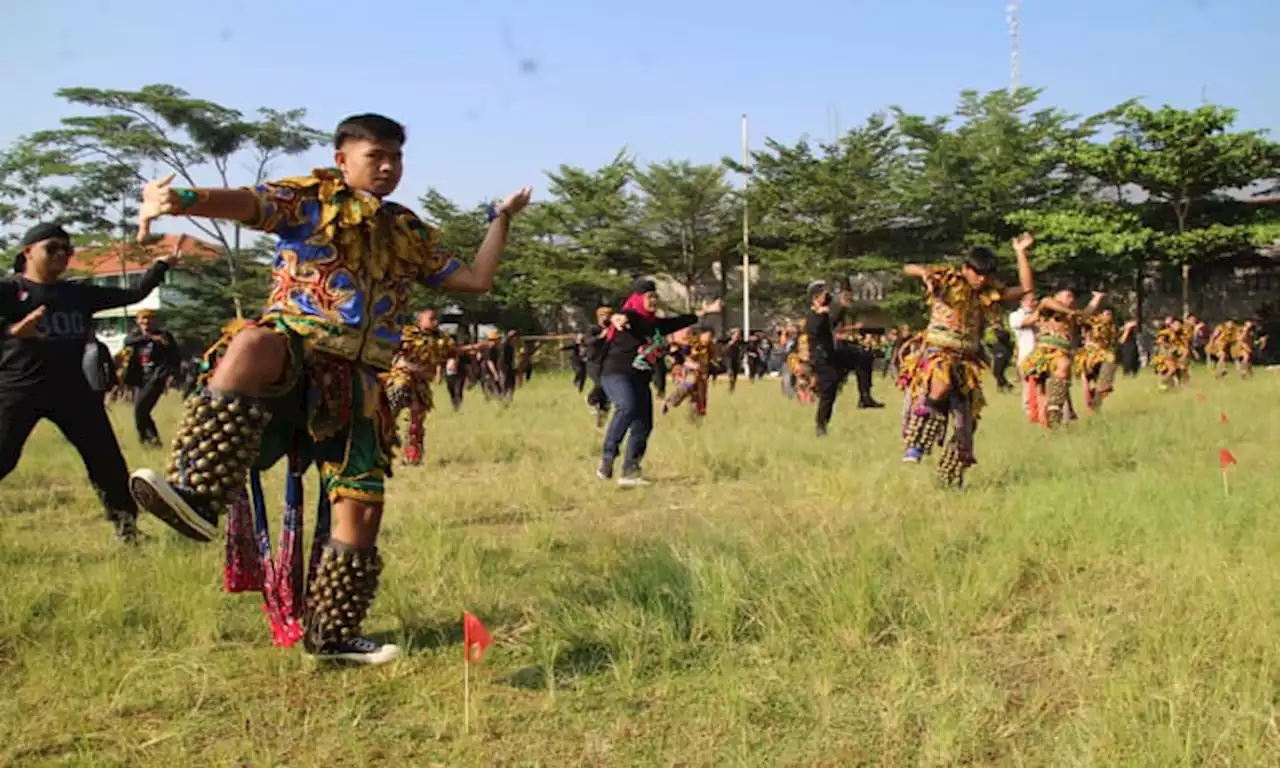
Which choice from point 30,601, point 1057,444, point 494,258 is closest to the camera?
point 494,258

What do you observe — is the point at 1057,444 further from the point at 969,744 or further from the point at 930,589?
the point at 969,744

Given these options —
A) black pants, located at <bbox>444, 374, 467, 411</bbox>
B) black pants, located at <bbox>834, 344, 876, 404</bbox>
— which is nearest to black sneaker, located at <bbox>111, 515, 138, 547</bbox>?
black pants, located at <bbox>834, 344, 876, 404</bbox>

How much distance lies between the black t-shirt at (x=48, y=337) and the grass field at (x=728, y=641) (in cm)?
85

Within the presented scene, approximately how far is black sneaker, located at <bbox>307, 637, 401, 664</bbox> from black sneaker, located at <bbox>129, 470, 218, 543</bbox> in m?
0.60

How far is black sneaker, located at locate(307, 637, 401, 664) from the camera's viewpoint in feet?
10.6

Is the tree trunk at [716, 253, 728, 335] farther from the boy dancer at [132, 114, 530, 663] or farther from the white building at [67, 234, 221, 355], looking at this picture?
the boy dancer at [132, 114, 530, 663]

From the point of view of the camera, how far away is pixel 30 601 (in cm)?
376

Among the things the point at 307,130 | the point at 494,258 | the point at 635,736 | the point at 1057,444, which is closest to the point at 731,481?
the point at 1057,444

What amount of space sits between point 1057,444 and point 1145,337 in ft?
94.6

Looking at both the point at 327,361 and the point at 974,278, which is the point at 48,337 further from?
the point at 974,278

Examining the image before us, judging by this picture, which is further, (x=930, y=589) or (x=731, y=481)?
(x=731, y=481)

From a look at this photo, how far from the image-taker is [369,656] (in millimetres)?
3240

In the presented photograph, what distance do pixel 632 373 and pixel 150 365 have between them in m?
5.21

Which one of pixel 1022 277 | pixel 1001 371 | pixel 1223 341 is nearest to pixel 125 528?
pixel 1022 277
